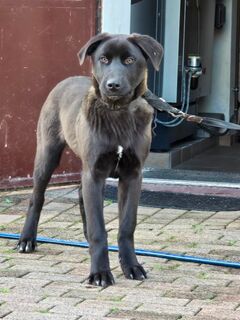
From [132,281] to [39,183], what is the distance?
1256mm

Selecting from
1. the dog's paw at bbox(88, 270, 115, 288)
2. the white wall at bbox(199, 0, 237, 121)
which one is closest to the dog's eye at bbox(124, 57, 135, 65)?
the dog's paw at bbox(88, 270, 115, 288)

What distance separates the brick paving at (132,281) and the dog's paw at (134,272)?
1.8 inches

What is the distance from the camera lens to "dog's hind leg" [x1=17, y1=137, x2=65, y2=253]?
635 centimetres

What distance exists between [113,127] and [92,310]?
121 centimetres

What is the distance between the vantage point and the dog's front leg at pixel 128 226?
561cm

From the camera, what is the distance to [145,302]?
5117 mm

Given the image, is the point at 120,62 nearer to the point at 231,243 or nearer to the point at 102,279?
the point at 102,279

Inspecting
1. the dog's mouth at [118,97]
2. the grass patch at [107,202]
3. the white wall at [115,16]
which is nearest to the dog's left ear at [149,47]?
the dog's mouth at [118,97]

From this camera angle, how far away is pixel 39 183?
21.2 feet

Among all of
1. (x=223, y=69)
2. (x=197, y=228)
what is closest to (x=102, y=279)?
(x=197, y=228)

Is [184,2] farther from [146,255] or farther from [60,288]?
[60,288]

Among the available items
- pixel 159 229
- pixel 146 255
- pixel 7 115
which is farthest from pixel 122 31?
pixel 146 255

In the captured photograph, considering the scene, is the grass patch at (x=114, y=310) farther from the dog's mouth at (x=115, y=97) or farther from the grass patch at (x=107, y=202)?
the grass patch at (x=107, y=202)

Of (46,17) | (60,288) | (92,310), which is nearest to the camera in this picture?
(92,310)
